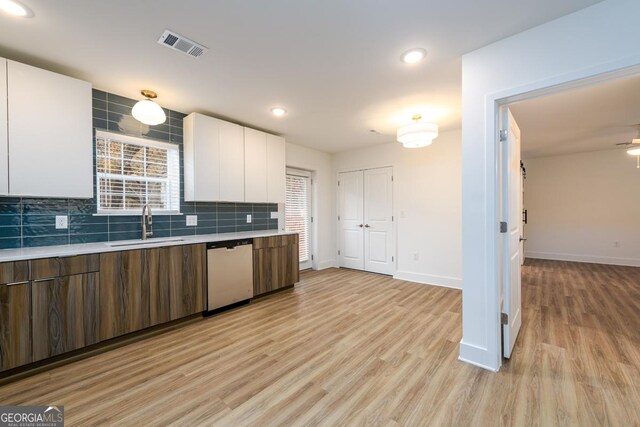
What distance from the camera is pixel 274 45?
1.99 m

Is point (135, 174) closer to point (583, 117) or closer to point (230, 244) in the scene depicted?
point (230, 244)

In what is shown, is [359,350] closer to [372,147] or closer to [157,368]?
[157,368]

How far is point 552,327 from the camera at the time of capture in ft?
8.73

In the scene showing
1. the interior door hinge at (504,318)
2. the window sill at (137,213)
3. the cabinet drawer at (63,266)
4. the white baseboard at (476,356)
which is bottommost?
the white baseboard at (476,356)

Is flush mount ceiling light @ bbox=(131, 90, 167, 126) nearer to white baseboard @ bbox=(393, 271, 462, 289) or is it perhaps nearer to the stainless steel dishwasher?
the stainless steel dishwasher

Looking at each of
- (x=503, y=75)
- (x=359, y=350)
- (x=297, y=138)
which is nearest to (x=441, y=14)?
(x=503, y=75)

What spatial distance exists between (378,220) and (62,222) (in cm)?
449

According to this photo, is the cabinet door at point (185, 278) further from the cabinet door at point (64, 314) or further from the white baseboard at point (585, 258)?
the white baseboard at point (585, 258)


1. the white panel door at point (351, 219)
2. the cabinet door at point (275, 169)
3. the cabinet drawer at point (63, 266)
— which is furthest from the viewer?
the white panel door at point (351, 219)

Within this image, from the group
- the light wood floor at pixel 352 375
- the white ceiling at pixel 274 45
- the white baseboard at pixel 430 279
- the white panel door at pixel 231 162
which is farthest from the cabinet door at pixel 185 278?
the white baseboard at pixel 430 279

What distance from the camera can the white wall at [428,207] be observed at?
13.5 feet

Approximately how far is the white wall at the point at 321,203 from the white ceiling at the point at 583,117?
332 cm

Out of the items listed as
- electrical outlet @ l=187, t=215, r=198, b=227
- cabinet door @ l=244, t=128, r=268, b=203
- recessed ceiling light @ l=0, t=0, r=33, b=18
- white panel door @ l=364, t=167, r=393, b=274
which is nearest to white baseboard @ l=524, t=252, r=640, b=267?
white panel door @ l=364, t=167, r=393, b=274

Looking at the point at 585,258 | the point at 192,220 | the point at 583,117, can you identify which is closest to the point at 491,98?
the point at 583,117
